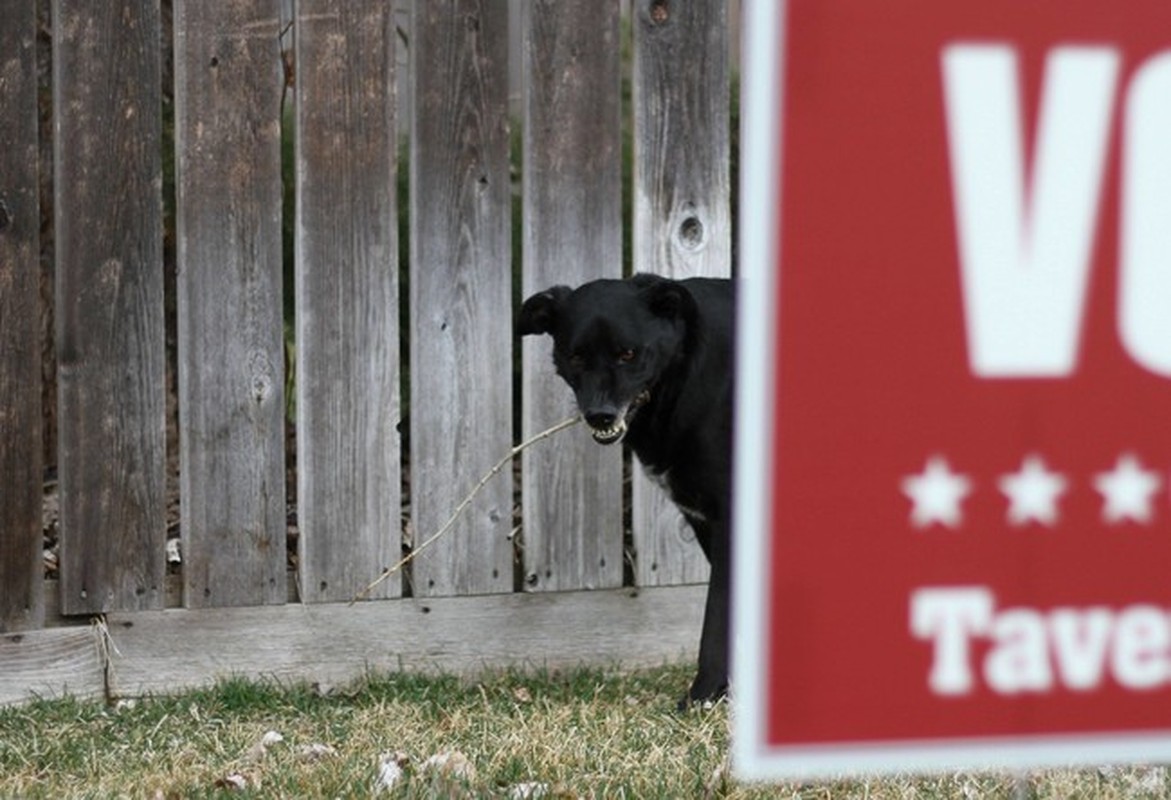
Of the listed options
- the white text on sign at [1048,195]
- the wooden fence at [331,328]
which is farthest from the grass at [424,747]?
the white text on sign at [1048,195]

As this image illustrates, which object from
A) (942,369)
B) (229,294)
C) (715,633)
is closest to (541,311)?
(229,294)

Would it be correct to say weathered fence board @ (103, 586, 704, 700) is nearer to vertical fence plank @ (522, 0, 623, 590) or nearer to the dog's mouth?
vertical fence plank @ (522, 0, 623, 590)

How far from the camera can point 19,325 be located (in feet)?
17.4

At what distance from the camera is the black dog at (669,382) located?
547 centimetres

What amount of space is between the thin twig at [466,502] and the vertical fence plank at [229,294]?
0.31 m

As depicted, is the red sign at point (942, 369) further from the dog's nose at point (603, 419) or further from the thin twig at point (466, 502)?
the thin twig at point (466, 502)

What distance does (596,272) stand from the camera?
5.83m

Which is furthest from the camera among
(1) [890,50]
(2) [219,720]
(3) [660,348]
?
(3) [660,348]

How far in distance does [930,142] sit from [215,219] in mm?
4192

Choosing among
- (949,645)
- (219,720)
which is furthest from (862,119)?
(219,720)

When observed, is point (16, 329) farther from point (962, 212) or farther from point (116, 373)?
point (962, 212)

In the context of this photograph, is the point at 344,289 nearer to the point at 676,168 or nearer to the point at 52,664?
the point at 676,168

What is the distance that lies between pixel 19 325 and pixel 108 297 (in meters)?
0.25

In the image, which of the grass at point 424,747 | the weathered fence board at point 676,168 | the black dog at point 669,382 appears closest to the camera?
the grass at point 424,747
